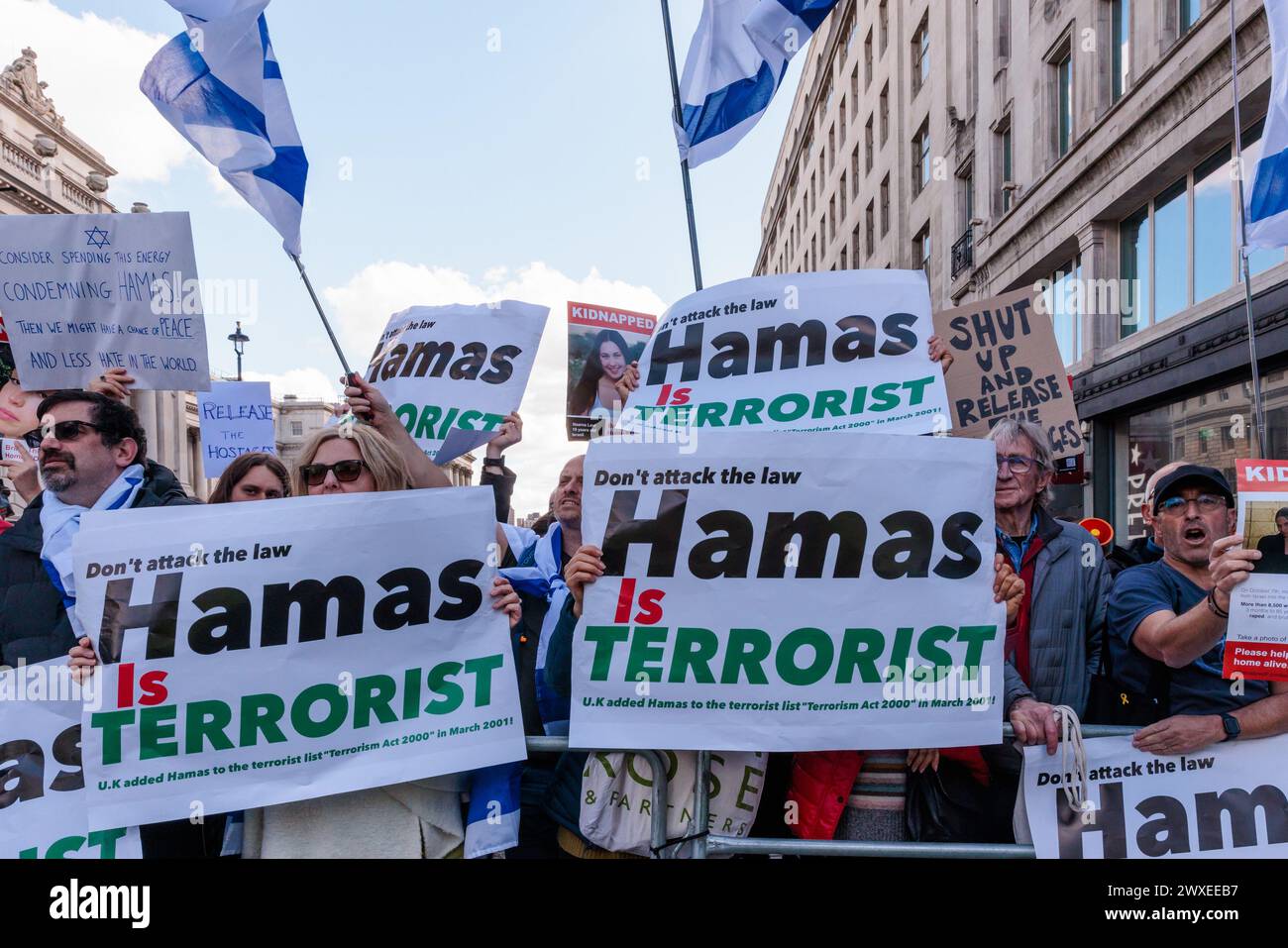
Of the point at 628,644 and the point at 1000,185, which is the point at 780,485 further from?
the point at 1000,185

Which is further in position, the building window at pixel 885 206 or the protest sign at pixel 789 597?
the building window at pixel 885 206

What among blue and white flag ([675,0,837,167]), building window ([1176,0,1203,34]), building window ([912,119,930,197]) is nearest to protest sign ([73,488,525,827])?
blue and white flag ([675,0,837,167])

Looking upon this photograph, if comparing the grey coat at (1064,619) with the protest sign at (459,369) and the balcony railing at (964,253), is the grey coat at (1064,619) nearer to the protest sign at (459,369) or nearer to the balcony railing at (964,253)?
the protest sign at (459,369)

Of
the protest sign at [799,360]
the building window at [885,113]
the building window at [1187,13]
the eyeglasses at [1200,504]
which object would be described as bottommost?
the eyeglasses at [1200,504]

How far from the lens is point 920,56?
24.6 meters

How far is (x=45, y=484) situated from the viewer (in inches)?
117

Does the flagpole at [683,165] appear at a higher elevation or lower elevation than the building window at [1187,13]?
lower

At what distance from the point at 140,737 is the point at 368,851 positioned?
722mm

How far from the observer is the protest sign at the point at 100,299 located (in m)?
3.55

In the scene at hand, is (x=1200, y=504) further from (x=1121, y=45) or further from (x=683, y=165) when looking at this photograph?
(x=1121, y=45)

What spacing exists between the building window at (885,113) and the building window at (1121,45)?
1461 centimetres

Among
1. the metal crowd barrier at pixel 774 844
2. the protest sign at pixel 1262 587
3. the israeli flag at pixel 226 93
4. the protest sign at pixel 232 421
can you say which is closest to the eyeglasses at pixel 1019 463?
the protest sign at pixel 1262 587
